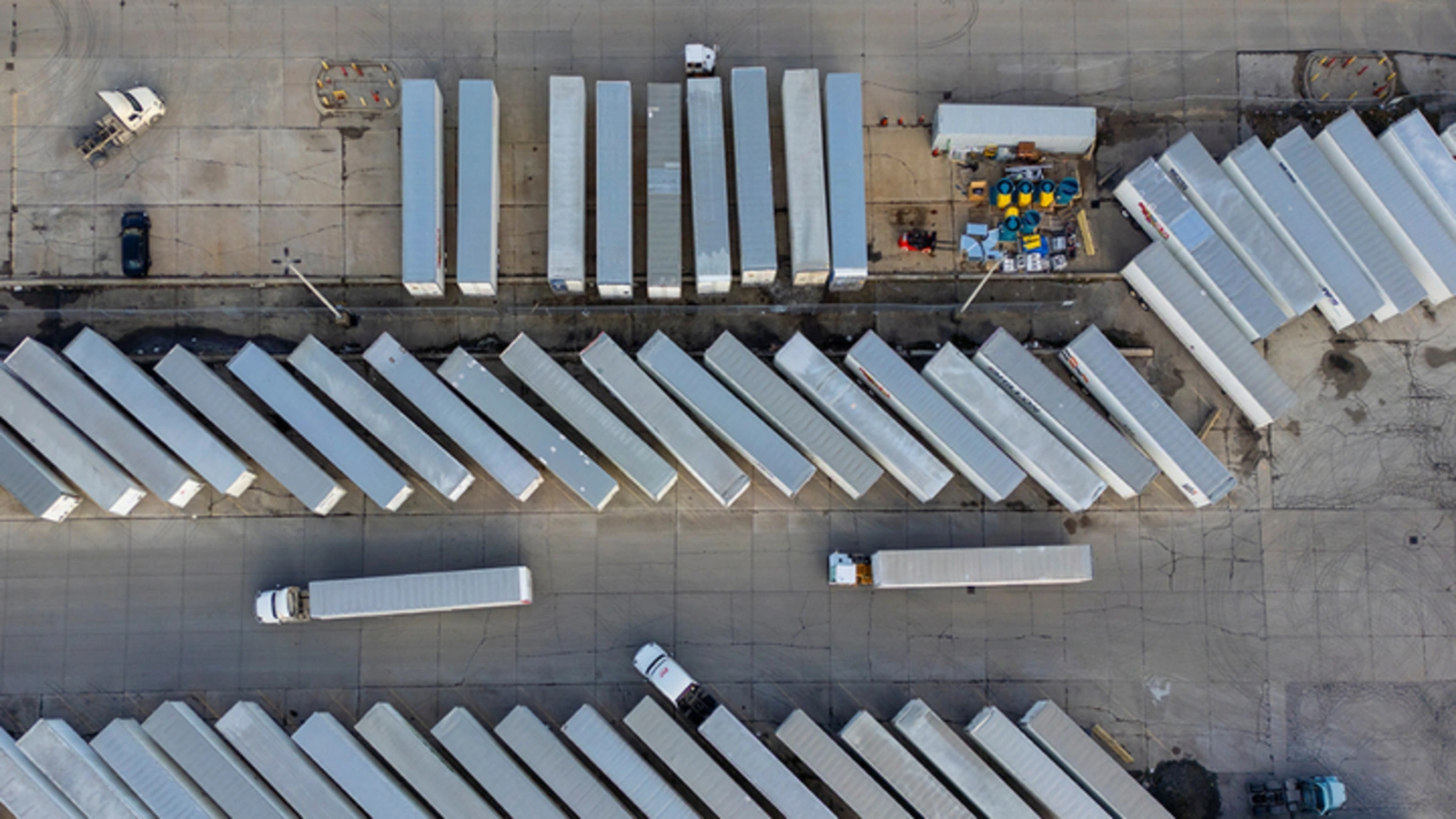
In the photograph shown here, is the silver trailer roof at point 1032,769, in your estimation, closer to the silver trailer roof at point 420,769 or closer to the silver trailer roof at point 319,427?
the silver trailer roof at point 420,769

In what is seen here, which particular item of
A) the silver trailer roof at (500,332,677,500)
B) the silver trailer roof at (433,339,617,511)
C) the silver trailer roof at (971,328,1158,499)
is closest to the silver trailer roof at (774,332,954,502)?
the silver trailer roof at (971,328,1158,499)

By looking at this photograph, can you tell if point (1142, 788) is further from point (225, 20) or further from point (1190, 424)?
point (225, 20)

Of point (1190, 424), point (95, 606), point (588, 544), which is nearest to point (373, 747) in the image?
point (588, 544)

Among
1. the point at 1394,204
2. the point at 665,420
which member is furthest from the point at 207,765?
the point at 1394,204

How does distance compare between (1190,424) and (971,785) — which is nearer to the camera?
(971,785)

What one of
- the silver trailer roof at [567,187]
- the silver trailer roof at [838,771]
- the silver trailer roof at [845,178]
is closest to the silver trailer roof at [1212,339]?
the silver trailer roof at [845,178]

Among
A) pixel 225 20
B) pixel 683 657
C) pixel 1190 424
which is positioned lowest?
pixel 683 657

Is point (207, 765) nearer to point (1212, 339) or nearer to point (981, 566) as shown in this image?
point (981, 566)
